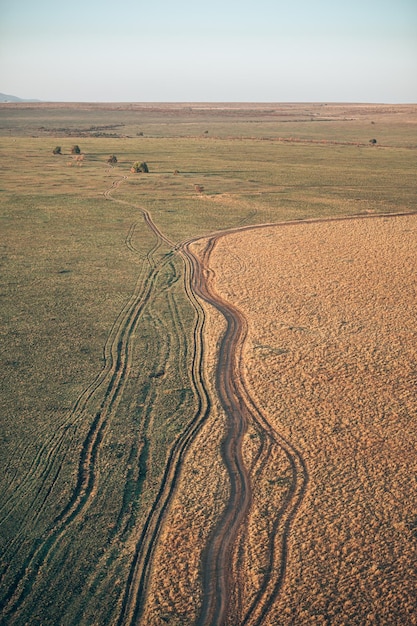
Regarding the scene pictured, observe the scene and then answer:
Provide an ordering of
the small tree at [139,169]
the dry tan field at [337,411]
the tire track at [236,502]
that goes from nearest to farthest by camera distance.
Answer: the tire track at [236,502] → the dry tan field at [337,411] → the small tree at [139,169]

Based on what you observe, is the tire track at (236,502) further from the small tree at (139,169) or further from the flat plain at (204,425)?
the small tree at (139,169)

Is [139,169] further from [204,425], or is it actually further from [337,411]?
[337,411]

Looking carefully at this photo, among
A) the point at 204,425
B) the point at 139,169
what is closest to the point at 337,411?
the point at 204,425

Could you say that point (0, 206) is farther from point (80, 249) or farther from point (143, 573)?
point (143, 573)

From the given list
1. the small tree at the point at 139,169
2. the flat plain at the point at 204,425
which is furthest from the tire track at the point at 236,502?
the small tree at the point at 139,169

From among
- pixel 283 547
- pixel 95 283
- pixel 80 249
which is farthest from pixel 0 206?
pixel 283 547

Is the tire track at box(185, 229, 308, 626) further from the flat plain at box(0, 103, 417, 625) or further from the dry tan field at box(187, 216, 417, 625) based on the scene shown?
the dry tan field at box(187, 216, 417, 625)

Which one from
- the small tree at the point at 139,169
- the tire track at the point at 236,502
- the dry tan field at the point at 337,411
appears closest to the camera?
the tire track at the point at 236,502
